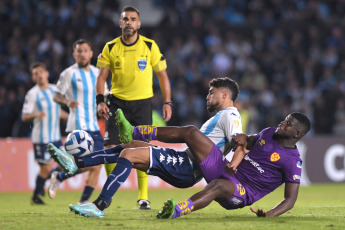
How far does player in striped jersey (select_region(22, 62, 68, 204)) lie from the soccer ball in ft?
11.9

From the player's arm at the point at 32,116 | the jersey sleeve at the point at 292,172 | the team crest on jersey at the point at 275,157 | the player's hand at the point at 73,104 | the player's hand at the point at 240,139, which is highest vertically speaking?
the player's hand at the point at 73,104

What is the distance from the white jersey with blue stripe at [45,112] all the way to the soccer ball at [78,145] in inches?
148

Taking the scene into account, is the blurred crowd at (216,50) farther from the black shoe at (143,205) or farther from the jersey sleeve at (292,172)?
the jersey sleeve at (292,172)

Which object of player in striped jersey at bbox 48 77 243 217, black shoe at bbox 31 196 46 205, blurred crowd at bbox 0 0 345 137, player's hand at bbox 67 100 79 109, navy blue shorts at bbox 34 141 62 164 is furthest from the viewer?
blurred crowd at bbox 0 0 345 137

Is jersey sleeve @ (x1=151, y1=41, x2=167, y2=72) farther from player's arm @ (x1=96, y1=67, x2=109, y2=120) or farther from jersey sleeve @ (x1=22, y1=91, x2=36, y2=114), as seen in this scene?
jersey sleeve @ (x1=22, y1=91, x2=36, y2=114)

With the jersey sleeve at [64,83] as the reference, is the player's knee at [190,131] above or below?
below

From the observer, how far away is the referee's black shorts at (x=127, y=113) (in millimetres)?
7711

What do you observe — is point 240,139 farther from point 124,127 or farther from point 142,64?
point 142,64

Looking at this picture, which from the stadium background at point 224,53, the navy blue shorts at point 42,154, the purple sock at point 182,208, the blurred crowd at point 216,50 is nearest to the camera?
the purple sock at point 182,208

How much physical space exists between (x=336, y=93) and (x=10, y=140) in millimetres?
8227

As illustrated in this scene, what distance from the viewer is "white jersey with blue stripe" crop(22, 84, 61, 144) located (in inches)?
402

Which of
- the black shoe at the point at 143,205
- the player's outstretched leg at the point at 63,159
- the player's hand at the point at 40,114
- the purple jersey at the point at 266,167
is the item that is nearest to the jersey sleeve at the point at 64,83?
the player's hand at the point at 40,114

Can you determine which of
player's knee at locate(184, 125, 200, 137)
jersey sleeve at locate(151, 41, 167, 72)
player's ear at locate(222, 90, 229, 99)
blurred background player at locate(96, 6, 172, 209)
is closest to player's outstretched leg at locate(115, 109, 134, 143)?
player's knee at locate(184, 125, 200, 137)

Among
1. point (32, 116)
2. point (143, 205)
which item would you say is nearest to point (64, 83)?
point (32, 116)
